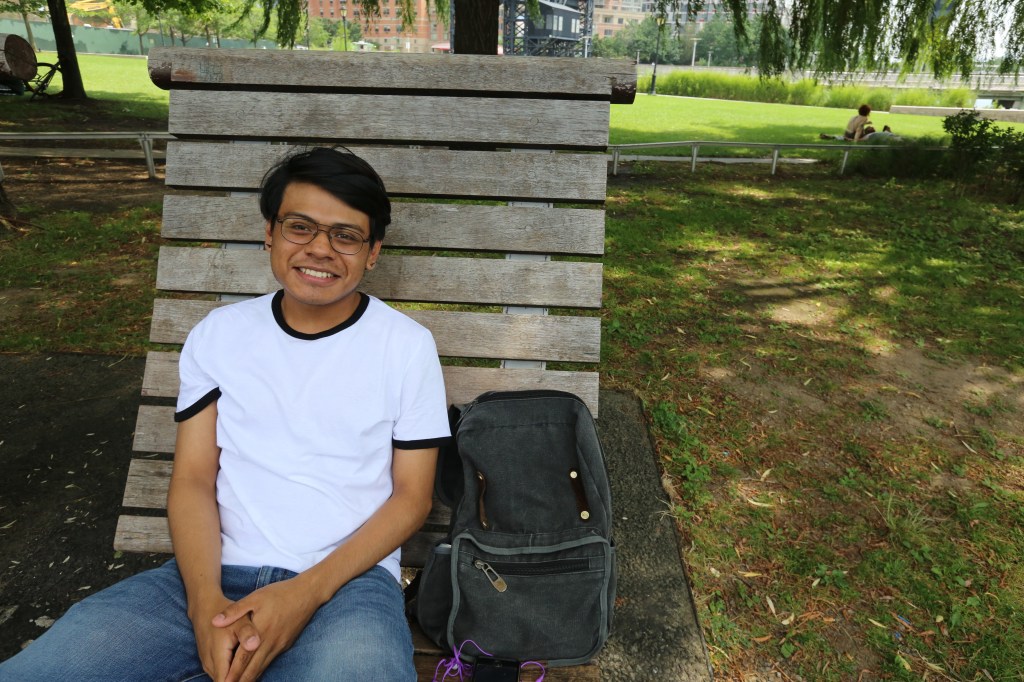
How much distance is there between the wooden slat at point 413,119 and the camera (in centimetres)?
221

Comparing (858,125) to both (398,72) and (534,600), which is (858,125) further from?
(534,600)

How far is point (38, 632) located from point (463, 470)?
1.65 m

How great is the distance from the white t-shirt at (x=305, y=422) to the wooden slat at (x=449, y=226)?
1.72ft

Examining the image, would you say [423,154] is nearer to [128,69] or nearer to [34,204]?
[34,204]

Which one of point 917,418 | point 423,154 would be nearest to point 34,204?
point 423,154

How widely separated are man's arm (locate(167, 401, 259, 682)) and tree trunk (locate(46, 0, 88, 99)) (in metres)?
17.9

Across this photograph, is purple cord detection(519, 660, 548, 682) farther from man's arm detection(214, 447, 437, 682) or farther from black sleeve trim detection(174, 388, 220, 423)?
black sleeve trim detection(174, 388, 220, 423)

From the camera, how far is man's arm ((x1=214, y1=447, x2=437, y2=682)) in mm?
1493

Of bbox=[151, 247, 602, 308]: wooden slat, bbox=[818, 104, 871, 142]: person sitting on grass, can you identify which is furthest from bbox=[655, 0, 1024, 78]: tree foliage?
bbox=[818, 104, 871, 142]: person sitting on grass

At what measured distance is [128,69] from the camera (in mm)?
35531

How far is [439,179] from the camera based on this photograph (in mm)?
→ 2252

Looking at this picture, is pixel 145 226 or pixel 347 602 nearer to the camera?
pixel 347 602

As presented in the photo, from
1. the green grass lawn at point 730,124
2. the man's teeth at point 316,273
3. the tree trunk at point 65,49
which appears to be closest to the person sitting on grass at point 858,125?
the green grass lawn at point 730,124

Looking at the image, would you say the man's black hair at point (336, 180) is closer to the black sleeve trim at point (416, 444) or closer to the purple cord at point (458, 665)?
the black sleeve trim at point (416, 444)
